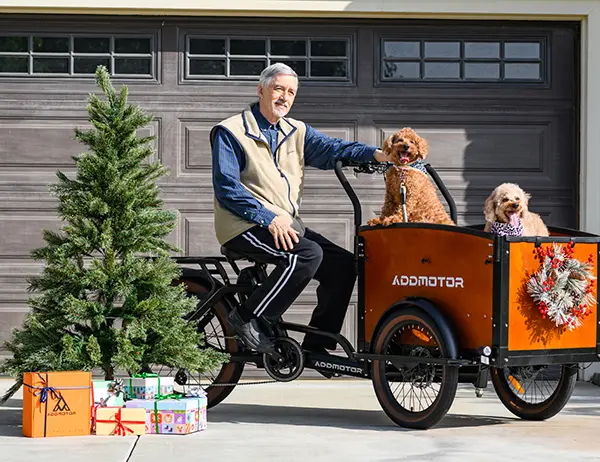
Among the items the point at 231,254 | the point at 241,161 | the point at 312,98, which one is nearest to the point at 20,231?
the point at 312,98

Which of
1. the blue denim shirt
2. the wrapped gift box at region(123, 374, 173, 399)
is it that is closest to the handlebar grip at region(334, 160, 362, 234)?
the blue denim shirt

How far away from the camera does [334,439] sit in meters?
5.89

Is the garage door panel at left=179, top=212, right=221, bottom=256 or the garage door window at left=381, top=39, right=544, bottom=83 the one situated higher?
the garage door window at left=381, top=39, right=544, bottom=83

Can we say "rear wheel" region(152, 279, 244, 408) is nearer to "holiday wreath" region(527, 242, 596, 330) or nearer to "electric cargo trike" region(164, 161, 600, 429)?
"electric cargo trike" region(164, 161, 600, 429)

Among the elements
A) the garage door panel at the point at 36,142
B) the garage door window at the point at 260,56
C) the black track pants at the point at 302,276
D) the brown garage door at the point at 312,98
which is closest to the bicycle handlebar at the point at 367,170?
the black track pants at the point at 302,276

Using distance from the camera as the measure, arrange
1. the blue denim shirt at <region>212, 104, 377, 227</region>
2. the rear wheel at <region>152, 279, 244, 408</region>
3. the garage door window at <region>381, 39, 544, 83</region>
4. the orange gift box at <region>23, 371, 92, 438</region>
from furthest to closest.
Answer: the garage door window at <region>381, 39, 544, 83</region> → the rear wheel at <region>152, 279, 244, 408</region> → the blue denim shirt at <region>212, 104, 377, 227</region> → the orange gift box at <region>23, 371, 92, 438</region>

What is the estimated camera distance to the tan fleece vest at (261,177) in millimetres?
6449

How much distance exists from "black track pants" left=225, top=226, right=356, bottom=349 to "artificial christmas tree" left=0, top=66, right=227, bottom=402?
384mm

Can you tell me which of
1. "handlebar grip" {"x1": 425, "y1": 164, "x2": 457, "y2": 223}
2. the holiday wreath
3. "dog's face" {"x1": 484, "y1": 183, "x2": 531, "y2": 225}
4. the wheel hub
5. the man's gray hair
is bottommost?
the wheel hub

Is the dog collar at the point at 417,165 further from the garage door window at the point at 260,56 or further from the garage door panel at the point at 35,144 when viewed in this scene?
the garage door panel at the point at 35,144

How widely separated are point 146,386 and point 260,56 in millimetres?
3321

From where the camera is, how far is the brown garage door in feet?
28.3

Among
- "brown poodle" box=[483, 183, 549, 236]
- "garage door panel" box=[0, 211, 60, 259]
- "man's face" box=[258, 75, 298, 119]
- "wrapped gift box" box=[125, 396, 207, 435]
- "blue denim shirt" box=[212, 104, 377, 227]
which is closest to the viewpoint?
"wrapped gift box" box=[125, 396, 207, 435]

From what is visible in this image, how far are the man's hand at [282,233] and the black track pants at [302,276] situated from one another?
1.6 inches
